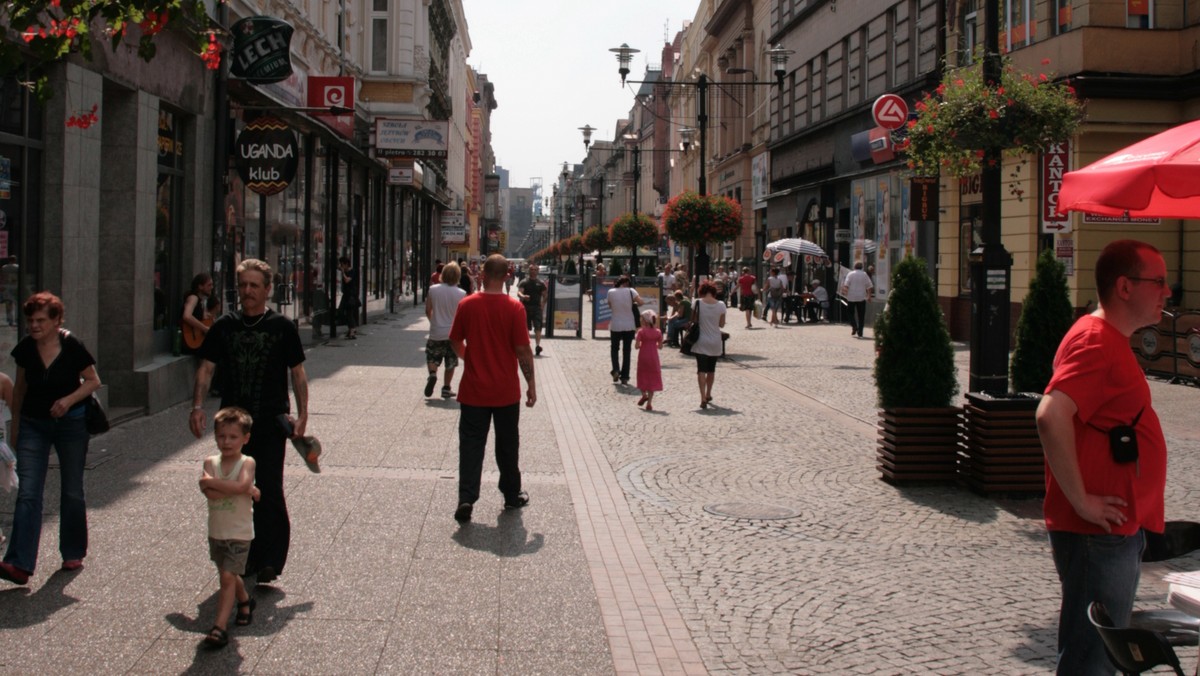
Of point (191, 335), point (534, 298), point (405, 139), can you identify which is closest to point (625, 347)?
point (534, 298)

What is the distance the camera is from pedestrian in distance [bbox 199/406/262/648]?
5629 millimetres

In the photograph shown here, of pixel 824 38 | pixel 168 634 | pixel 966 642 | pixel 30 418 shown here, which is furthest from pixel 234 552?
pixel 824 38

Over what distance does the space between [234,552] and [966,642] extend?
3.28m

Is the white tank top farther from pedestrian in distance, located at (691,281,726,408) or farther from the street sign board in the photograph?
the street sign board

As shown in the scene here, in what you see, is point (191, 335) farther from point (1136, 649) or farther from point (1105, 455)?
point (1136, 649)

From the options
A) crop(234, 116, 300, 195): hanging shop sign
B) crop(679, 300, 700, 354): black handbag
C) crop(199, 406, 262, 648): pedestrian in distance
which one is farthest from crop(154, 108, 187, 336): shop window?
crop(199, 406, 262, 648): pedestrian in distance

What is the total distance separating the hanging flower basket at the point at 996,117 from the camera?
33.3ft

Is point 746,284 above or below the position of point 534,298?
above

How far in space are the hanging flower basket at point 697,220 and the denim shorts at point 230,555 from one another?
2803 centimetres

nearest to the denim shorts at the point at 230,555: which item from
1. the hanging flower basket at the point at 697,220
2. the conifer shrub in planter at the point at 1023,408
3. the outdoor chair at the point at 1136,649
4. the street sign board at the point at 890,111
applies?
the outdoor chair at the point at 1136,649

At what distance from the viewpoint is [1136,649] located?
136 inches

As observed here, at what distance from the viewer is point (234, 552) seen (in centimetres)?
563

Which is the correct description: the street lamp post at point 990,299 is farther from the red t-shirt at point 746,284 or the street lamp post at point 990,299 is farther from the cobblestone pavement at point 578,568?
the red t-shirt at point 746,284

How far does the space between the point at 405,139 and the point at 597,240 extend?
169 feet
